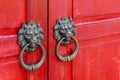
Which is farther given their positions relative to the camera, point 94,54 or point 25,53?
point 94,54

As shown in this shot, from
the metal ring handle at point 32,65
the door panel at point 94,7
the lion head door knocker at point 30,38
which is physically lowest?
the metal ring handle at point 32,65

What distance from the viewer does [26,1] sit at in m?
1.19

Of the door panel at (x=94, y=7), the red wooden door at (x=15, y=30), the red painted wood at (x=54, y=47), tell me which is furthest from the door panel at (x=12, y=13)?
the door panel at (x=94, y=7)

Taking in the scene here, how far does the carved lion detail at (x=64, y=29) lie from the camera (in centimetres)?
127

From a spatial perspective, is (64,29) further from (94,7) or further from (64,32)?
(94,7)

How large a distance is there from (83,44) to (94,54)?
0.08m

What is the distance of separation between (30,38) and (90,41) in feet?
0.99

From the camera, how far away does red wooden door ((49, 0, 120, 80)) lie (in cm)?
128

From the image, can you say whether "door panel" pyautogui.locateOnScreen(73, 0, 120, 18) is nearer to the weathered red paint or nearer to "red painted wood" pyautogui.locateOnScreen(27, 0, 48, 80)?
the weathered red paint

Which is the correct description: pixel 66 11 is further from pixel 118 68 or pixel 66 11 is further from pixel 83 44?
pixel 118 68

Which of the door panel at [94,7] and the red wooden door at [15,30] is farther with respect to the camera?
the door panel at [94,7]

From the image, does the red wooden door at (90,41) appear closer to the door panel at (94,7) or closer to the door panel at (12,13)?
the door panel at (94,7)

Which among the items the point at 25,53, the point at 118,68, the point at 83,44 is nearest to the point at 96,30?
the point at 83,44

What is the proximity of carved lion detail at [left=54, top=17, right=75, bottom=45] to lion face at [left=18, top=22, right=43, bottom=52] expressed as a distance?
3.2 inches
